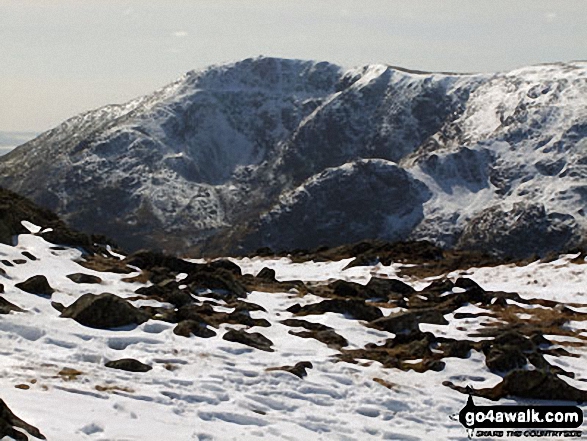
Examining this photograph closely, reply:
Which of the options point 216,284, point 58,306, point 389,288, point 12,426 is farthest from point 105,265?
point 12,426

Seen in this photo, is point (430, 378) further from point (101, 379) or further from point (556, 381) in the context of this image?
point (101, 379)

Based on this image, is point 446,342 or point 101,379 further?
point 446,342

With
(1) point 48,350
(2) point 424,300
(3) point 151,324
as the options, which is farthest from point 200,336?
(2) point 424,300

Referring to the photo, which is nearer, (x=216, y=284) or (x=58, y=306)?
(x=58, y=306)

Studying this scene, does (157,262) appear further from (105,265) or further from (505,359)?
(505,359)

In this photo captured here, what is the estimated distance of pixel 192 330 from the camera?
24547 millimetres

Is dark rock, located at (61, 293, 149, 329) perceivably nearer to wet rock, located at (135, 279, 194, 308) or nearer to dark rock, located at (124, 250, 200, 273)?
wet rock, located at (135, 279, 194, 308)

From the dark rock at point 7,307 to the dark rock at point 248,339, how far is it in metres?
7.11

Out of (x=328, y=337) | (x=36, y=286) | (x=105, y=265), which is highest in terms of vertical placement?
(x=105, y=265)

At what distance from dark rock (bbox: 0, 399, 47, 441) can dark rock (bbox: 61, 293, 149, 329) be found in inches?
389

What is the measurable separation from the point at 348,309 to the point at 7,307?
48.9ft

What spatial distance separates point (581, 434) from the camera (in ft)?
62.6

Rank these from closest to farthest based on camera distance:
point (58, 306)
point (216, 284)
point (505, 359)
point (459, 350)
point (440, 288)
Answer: point (505, 359) < point (459, 350) < point (58, 306) < point (216, 284) < point (440, 288)

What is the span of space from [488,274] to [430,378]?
26.9 metres
